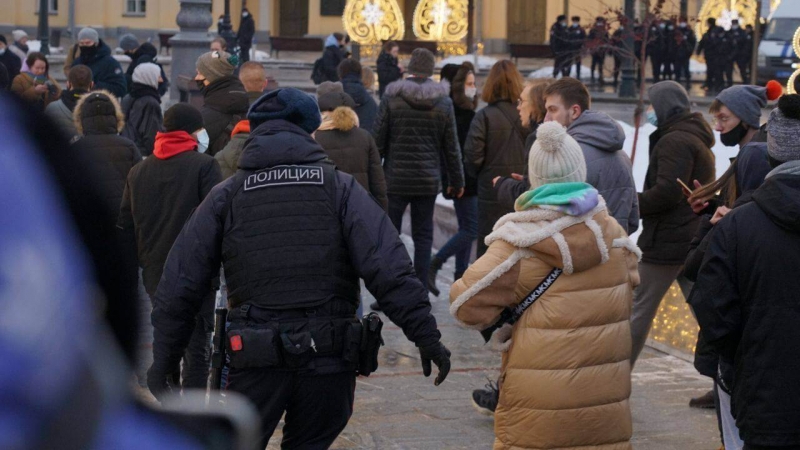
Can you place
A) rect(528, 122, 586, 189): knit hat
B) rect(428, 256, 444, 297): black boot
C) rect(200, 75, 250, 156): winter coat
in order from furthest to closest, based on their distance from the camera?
1. rect(428, 256, 444, 297): black boot
2. rect(200, 75, 250, 156): winter coat
3. rect(528, 122, 586, 189): knit hat

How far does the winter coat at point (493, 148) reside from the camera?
353 inches

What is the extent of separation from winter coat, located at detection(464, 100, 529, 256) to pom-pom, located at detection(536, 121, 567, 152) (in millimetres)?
4011

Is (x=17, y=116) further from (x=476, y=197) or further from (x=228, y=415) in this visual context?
(x=476, y=197)

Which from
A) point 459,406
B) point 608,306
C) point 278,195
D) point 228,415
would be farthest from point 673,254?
point 228,415

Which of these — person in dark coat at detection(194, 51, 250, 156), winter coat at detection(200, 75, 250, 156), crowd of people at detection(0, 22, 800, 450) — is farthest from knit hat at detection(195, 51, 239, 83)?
crowd of people at detection(0, 22, 800, 450)

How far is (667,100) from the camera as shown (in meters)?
6.89

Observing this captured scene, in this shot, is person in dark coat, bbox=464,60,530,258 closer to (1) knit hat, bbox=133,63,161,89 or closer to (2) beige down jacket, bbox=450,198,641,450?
(1) knit hat, bbox=133,63,161,89

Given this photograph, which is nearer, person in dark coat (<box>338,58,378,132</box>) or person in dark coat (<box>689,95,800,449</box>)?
person in dark coat (<box>689,95,800,449</box>)

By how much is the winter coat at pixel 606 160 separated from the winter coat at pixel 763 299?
72.5 inches

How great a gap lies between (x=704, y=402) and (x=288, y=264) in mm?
3434

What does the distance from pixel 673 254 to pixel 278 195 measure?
319cm

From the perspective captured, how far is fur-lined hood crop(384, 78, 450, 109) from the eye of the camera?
930cm

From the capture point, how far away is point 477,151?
9.09 metres

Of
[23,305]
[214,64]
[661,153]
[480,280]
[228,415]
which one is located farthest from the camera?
[214,64]
